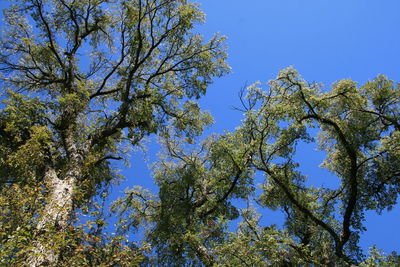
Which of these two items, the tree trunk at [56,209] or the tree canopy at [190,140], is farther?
the tree canopy at [190,140]

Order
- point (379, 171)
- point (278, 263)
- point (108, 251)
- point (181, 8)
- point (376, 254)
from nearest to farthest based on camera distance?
point (108, 251), point (376, 254), point (278, 263), point (379, 171), point (181, 8)

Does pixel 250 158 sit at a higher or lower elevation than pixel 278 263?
higher

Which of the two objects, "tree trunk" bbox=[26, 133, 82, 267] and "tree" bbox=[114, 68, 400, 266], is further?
"tree" bbox=[114, 68, 400, 266]

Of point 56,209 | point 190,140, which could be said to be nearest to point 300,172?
point 190,140

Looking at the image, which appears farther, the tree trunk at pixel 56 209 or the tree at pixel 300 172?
the tree at pixel 300 172

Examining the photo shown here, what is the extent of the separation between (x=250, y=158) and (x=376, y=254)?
5.33 meters

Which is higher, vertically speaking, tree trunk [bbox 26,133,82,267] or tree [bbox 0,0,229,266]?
tree [bbox 0,0,229,266]

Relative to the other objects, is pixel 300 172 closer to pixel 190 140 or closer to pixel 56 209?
pixel 190 140

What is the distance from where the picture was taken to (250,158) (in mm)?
11703

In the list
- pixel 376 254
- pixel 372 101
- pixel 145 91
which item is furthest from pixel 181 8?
pixel 376 254

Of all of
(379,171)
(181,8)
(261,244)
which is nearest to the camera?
(261,244)

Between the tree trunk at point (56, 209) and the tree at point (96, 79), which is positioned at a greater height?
the tree at point (96, 79)

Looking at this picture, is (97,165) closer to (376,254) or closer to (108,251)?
(108,251)

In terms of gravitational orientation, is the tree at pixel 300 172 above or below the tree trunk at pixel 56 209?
above
